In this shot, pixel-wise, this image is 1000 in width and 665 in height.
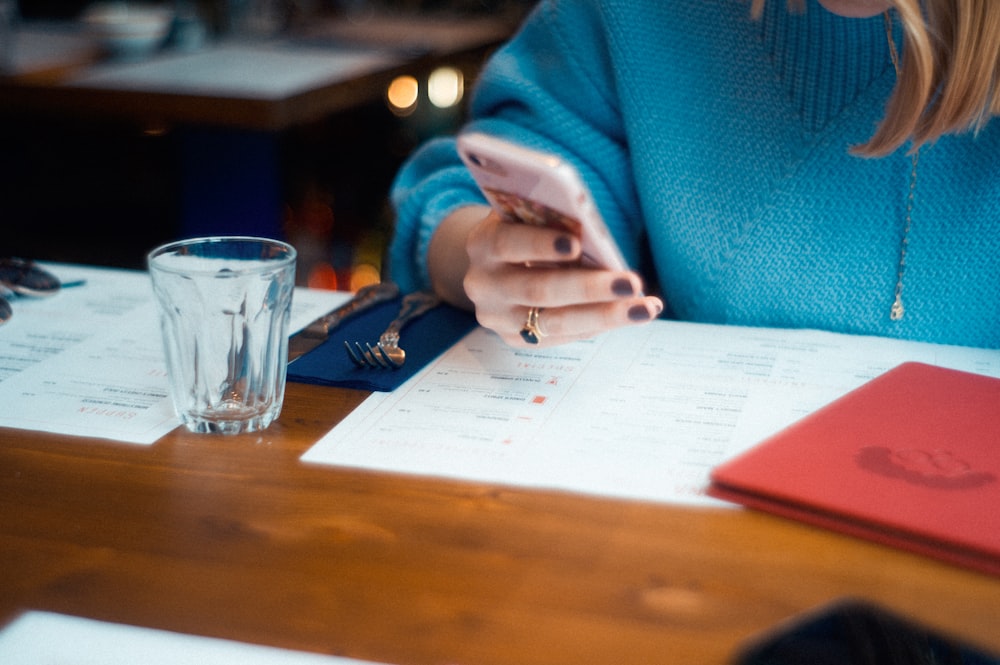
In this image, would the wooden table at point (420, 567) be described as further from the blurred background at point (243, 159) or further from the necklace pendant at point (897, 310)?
the blurred background at point (243, 159)

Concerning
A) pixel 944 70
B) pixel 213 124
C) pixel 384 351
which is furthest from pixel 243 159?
pixel 944 70

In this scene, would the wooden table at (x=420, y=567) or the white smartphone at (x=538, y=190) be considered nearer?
the wooden table at (x=420, y=567)

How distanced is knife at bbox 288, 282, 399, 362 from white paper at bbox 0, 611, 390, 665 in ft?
1.13

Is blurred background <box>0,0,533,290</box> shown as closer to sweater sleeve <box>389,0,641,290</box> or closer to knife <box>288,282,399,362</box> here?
sweater sleeve <box>389,0,641,290</box>

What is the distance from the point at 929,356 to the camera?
80 centimetres

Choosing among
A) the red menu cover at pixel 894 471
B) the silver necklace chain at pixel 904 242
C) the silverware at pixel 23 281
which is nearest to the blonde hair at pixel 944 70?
the silver necklace chain at pixel 904 242

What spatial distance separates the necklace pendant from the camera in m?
1.00

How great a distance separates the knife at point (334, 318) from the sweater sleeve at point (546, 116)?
12 centimetres

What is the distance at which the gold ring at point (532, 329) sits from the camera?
754 mm

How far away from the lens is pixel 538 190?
631 millimetres

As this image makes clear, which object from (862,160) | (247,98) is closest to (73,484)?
(862,160)

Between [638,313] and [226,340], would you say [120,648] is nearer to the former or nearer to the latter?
[226,340]

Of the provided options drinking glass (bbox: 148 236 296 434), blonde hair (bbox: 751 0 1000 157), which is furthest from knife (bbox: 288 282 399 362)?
blonde hair (bbox: 751 0 1000 157)

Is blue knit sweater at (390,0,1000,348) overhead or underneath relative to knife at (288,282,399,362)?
overhead
